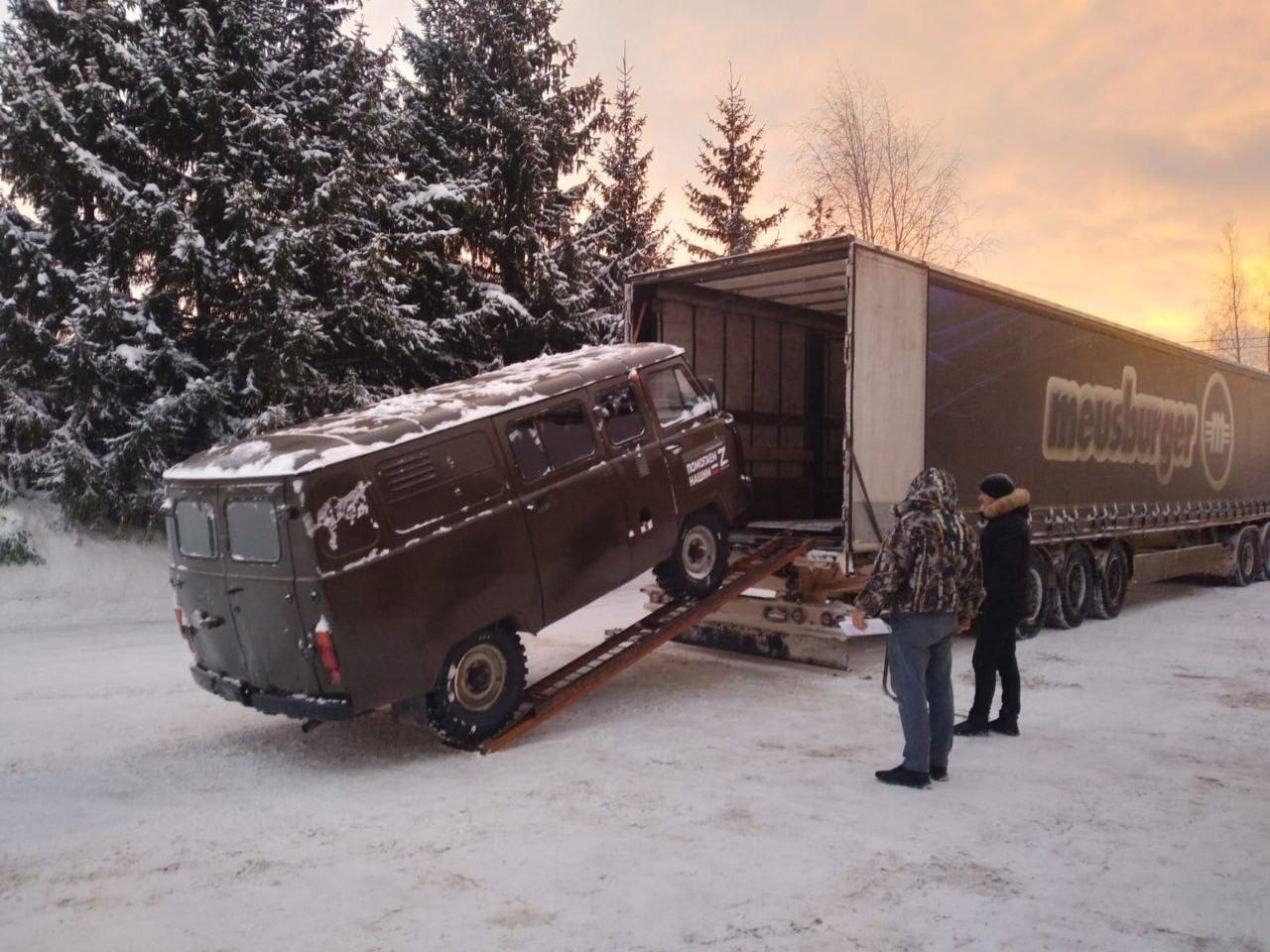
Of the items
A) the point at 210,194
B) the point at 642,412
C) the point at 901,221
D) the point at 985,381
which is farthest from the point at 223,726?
the point at 901,221

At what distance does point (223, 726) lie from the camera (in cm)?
768

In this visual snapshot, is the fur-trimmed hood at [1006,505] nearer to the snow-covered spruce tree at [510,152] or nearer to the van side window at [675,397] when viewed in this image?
the van side window at [675,397]

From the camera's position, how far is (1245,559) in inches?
684

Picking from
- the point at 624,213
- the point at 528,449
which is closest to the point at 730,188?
the point at 624,213

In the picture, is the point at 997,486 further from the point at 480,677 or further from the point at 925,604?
the point at 480,677

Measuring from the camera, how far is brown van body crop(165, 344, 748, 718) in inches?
238

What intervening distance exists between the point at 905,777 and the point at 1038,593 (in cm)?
623

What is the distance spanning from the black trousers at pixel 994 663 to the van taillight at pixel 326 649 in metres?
4.36

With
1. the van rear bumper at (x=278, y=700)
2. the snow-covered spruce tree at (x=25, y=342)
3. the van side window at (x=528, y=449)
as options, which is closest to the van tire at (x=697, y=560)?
the van side window at (x=528, y=449)

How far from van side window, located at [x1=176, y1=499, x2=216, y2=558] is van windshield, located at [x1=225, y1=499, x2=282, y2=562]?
221 millimetres

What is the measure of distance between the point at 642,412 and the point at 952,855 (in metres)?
4.23

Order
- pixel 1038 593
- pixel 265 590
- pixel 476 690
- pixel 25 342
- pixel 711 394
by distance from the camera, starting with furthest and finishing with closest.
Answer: pixel 25 342
pixel 1038 593
pixel 711 394
pixel 476 690
pixel 265 590

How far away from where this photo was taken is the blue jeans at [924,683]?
5.94 m

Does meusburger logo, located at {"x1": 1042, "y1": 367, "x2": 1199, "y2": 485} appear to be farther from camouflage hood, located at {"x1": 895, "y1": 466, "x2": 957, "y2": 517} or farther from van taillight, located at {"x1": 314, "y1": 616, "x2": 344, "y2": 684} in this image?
van taillight, located at {"x1": 314, "y1": 616, "x2": 344, "y2": 684}
